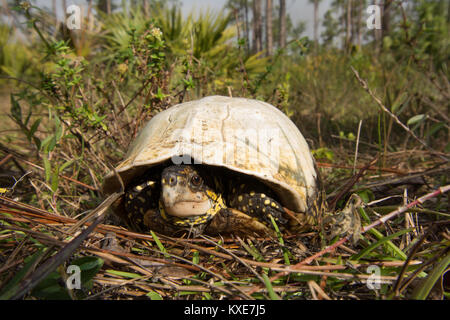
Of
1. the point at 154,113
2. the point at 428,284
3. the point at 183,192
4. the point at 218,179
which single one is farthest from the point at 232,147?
the point at 154,113

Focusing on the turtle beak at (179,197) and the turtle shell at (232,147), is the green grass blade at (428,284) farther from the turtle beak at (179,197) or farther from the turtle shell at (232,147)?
the turtle beak at (179,197)

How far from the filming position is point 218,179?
1467 mm

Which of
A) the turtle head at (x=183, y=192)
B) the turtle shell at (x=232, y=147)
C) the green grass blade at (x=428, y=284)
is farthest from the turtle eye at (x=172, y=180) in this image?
the green grass blade at (x=428, y=284)

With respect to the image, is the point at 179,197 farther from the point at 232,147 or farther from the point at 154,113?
the point at 154,113

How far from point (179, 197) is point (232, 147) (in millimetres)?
350

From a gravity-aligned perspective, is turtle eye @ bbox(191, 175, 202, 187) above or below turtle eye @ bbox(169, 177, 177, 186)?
below

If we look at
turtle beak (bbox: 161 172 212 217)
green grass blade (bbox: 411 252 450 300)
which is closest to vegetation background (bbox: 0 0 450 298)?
green grass blade (bbox: 411 252 450 300)

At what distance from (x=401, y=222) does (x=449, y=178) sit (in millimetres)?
689

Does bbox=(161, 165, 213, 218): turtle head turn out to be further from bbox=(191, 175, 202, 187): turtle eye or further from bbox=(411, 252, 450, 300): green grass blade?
bbox=(411, 252, 450, 300): green grass blade

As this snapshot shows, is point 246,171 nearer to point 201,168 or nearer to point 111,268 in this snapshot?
point 201,168

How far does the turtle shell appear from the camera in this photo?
132 centimetres

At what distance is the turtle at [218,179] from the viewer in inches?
51.1

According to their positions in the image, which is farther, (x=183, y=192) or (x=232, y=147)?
(x=232, y=147)

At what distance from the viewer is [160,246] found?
1.29 m
